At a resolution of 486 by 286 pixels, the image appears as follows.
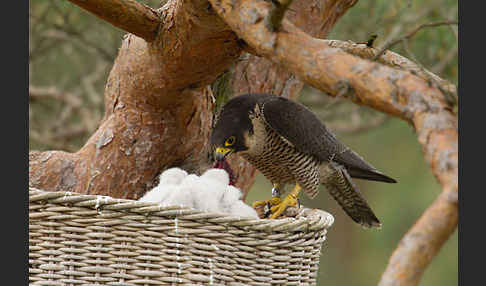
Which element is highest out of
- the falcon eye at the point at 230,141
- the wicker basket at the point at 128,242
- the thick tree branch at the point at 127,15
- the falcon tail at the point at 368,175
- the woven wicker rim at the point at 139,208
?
the thick tree branch at the point at 127,15

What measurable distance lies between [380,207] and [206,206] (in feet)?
26.7

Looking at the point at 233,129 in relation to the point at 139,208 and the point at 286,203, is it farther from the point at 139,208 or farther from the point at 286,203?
the point at 139,208

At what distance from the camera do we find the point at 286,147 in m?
2.39

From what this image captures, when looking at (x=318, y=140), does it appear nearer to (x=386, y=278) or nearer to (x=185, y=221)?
(x=185, y=221)

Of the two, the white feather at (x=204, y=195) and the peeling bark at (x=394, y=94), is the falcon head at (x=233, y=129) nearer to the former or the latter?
the white feather at (x=204, y=195)

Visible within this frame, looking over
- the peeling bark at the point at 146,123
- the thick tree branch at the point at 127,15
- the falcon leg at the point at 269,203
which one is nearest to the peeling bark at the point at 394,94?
the thick tree branch at the point at 127,15

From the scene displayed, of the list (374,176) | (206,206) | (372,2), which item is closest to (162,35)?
(206,206)

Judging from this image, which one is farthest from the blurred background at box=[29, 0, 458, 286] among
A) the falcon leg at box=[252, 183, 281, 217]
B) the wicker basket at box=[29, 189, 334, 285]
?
the wicker basket at box=[29, 189, 334, 285]

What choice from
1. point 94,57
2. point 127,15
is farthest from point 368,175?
point 94,57

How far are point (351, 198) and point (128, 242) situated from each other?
1341mm

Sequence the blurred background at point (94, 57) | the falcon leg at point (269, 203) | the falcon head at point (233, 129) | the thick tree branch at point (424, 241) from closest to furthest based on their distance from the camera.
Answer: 1. the thick tree branch at point (424, 241)
2. the falcon head at point (233, 129)
3. the falcon leg at point (269, 203)
4. the blurred background at point (94, 57)

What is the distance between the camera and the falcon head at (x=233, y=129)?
2.23 metres

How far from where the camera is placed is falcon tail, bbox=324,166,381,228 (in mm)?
2626

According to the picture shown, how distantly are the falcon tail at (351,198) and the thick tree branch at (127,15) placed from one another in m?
1.04
